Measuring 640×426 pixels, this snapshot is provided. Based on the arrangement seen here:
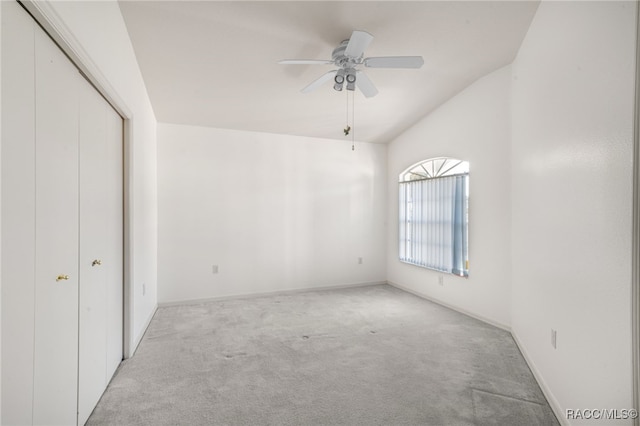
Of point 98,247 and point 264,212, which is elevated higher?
point 264,212

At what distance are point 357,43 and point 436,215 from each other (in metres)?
2.81

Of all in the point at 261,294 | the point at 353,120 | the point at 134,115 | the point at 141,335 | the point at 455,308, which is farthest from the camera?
the point at 261,294

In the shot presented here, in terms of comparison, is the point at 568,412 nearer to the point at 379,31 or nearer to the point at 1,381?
the point at 1,381

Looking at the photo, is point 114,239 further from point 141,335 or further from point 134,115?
point 141,335

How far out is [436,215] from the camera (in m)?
4.27

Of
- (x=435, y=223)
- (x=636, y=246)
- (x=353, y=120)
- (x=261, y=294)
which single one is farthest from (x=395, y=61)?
→ (x=261, y=294)

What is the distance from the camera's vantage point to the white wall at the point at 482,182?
330 centimetres

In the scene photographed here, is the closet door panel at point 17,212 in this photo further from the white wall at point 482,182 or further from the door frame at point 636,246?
the white wall at point 482,182

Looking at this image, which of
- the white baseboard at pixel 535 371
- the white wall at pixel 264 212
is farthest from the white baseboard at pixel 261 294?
the white baseboard at pixel 535 371

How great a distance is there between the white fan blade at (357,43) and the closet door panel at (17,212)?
174 centimetres

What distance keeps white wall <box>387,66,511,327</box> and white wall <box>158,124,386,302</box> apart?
1.35 metres

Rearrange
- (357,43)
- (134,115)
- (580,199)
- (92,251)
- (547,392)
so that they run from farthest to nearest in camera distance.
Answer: (134,115) → (357,43) → (547,392) → (92,251) → (580,199)

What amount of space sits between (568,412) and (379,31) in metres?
2.99

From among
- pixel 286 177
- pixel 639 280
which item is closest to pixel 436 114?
pixel 286 177
